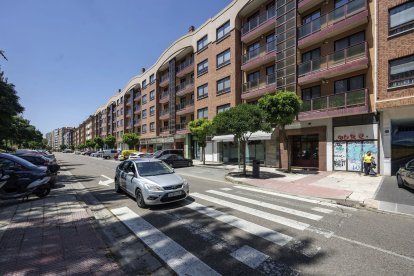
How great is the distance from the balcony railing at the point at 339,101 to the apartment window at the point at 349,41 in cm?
352

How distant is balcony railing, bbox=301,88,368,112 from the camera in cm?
1531

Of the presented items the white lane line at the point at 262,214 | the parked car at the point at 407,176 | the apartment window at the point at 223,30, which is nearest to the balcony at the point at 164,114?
the apartment window at the point at 223,30

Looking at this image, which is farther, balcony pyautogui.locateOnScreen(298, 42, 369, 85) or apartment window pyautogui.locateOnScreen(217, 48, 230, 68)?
apartment window pyautogui.locateOnScreen(217, 48, 230, 68)

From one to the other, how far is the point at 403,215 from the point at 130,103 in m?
55.4

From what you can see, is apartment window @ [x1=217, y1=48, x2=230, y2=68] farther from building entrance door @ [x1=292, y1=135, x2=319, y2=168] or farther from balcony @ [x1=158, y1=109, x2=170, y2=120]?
balcony @ [x1=158, y1=109, x2=170, y2=120]

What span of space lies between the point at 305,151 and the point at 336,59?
729 centimetres

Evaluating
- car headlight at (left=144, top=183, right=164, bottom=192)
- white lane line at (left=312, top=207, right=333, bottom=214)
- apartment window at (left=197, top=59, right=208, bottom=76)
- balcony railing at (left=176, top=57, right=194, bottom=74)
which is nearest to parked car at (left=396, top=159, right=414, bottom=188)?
white lane line at (left=312, top=207, right=333, bottom=214)

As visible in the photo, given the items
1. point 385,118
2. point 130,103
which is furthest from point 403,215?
point 130,103

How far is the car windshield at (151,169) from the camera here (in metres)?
8.28

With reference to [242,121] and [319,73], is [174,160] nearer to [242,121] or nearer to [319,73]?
[242,121]

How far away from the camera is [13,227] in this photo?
5379mm

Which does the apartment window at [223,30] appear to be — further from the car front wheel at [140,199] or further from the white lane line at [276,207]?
the car front wheel at [140,199]

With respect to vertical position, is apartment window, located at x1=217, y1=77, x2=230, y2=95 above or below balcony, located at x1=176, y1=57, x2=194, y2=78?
below

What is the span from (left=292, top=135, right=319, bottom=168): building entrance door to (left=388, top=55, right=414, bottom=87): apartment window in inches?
240
